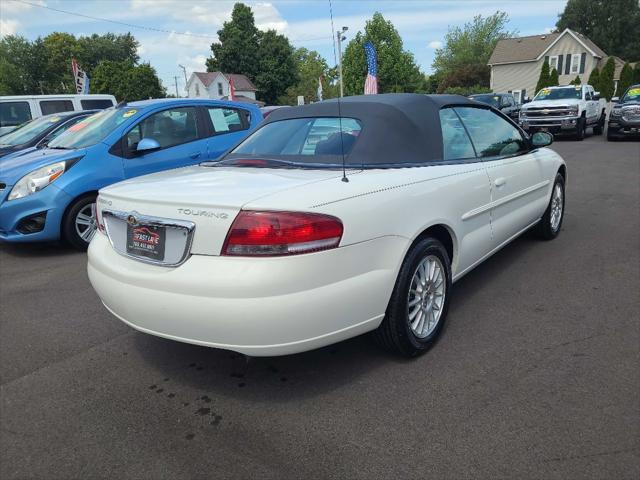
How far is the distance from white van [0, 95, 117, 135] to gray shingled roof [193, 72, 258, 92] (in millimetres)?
53822

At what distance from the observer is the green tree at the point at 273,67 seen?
2753 inches

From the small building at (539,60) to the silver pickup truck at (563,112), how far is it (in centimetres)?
3447

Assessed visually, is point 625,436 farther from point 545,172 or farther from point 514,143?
point 545,172

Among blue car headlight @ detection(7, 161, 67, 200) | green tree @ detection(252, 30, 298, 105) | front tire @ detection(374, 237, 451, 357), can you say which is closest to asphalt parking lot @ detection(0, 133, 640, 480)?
front tire @ detection(374, 237, 451, 357)

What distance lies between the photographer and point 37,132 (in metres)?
8.96

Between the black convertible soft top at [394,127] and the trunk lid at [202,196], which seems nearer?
the trunk lid at [202,196]

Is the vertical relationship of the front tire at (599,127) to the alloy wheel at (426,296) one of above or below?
below

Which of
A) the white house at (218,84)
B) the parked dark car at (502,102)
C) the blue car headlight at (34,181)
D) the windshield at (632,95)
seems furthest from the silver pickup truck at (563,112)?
the white house at (218,84)

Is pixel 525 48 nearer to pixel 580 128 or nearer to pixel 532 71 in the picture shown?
pixel 532 71

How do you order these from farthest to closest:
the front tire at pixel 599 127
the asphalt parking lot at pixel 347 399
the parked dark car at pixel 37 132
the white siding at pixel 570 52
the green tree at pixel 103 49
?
the green tree at pixel 103 49 < the white siding at pixel 570 52 < the front tire at pixel 599 127 < the parked dark car at pixel 37 132 < the asphalt parking lot at pixel 347 399

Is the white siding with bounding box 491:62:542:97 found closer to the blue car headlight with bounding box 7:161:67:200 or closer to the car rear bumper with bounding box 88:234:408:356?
the blue car headlight with bounding box 7:161:67:200

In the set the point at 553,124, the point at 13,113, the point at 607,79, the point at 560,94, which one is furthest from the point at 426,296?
the point at 607,79

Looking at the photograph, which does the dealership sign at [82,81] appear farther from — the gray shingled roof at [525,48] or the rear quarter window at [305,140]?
the gray shingled roof at [525,48]

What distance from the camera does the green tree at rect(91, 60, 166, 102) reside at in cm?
5931
